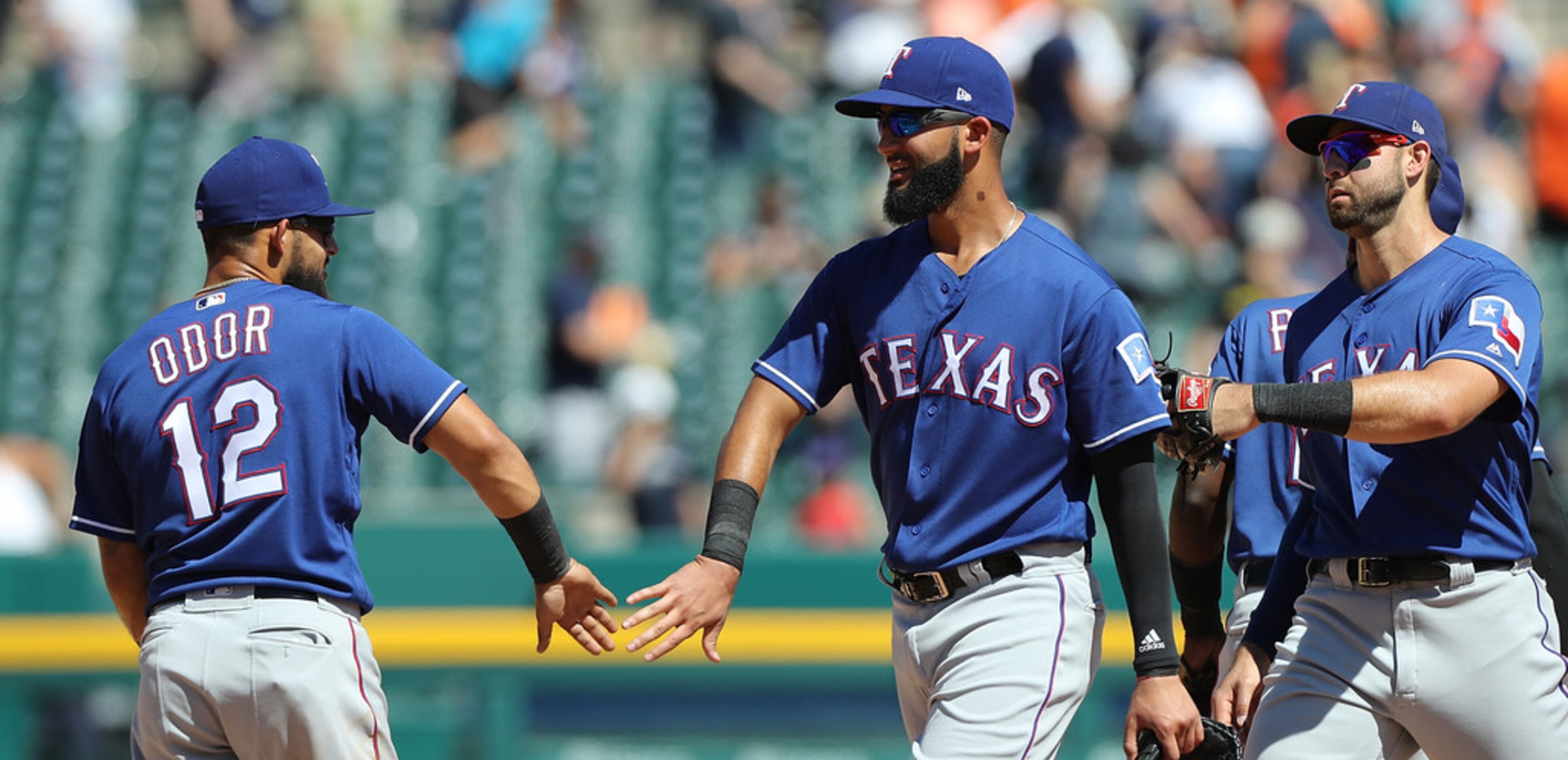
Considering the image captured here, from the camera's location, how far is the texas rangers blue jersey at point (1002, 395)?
437 cm

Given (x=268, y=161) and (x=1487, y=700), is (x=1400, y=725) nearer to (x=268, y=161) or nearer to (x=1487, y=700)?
(x=1487, y=700)

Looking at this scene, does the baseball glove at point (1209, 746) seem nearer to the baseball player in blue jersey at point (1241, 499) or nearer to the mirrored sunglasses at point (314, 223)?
the baseball player in blue jersey at point (1241, 499)

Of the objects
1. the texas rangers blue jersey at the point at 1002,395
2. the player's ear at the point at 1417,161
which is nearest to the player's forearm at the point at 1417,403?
the texas rangers blue jersey at the point at 1002,395

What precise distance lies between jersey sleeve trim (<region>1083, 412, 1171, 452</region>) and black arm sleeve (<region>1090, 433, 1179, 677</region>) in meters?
0.05

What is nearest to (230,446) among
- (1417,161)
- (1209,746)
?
(1209,746)

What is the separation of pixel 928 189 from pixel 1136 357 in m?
0.60

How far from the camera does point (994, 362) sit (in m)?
4.39

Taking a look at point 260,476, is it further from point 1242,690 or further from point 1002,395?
point 1242,690

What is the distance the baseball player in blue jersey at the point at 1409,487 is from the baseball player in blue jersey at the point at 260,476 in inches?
70.1

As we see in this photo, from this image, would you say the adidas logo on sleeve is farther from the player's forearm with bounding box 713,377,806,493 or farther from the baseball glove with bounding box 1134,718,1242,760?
the player's forearm with bounding box 713,377,806,493

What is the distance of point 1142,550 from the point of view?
4340 millimetres

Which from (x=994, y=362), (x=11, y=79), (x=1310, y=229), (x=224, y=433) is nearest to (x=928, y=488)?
(x=994, y=362)

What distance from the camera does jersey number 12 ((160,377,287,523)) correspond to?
4.32 meters

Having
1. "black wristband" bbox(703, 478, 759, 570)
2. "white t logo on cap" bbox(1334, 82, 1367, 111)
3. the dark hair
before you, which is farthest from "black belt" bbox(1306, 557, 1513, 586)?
the dark hair
